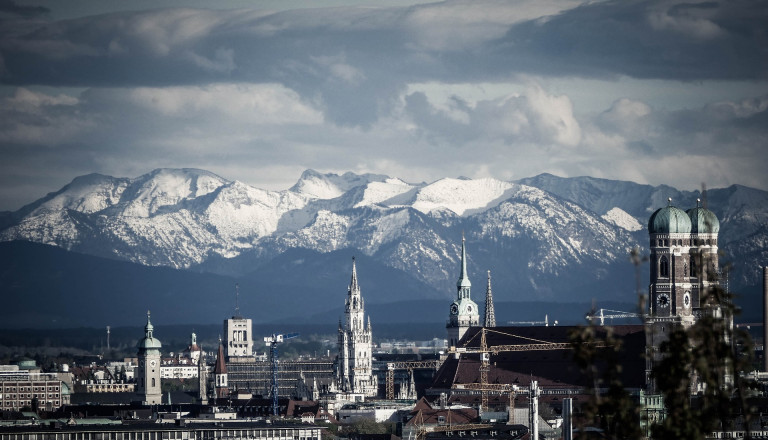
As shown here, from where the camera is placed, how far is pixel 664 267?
167 m

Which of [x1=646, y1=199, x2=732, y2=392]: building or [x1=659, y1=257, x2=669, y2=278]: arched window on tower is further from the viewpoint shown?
[x1=659, y1=257, x2=669, y2=278]: arched window on tower

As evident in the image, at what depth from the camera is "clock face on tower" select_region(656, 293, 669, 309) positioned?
165 metres

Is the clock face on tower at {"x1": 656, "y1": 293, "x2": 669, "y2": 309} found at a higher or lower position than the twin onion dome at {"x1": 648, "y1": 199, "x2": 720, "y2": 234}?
lower

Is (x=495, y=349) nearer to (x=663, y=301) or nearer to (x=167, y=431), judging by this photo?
(x=663, y=301)

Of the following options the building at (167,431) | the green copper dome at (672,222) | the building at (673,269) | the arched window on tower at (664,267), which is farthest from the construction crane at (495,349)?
the building at (167,431)

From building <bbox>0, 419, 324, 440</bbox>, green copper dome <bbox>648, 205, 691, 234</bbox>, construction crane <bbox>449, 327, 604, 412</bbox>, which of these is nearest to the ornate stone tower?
green copper dome <bbox>648, 205, 691, 234</bbox>

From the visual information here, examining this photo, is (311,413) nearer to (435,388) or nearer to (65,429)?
(435,388)

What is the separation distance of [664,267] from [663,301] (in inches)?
125

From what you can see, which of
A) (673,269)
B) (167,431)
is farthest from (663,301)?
(167,431)

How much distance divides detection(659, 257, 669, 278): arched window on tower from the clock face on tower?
1.99 meters

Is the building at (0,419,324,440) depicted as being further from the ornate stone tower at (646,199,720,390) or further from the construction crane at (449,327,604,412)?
the construction crane at (449,327,604,412)

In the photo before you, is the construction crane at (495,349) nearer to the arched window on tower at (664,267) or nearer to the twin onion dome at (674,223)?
the arched window on tower at (664,267)

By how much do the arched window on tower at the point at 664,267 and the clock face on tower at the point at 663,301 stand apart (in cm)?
A: 199

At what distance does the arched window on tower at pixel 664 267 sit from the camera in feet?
546
